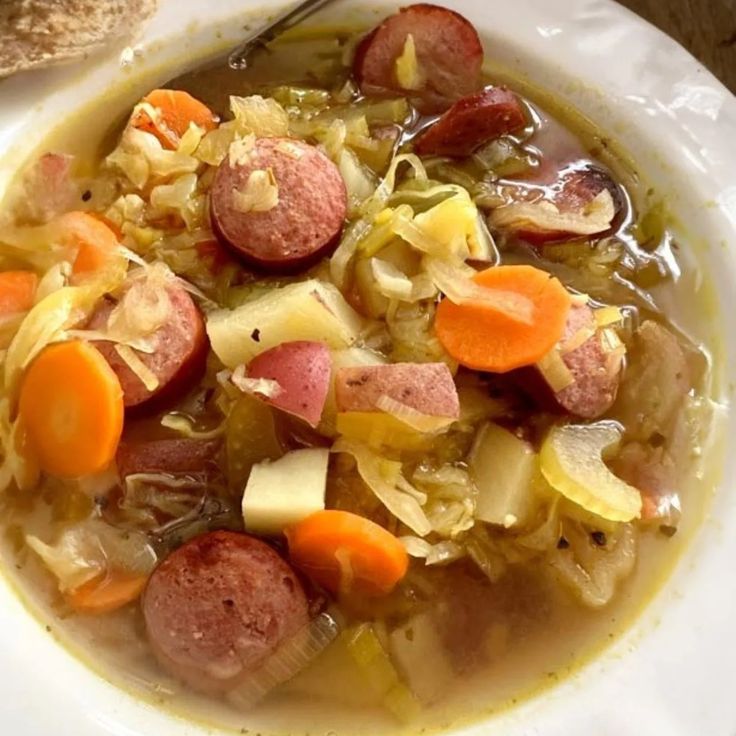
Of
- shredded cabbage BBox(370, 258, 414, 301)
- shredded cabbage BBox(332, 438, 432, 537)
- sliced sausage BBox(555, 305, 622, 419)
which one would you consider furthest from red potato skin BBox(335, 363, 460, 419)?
sliced sausage BBox(555, 305, 622, 419)

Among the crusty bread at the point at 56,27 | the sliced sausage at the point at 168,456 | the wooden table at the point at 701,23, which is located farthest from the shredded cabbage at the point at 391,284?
the wooden table at the point at 701,23

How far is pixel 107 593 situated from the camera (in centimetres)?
244

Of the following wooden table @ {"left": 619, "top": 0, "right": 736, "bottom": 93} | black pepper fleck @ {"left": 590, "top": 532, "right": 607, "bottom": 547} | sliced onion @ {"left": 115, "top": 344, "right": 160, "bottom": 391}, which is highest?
wooden table @ {"left": 619, "top": 0, "right": 736, "bottom": 93}

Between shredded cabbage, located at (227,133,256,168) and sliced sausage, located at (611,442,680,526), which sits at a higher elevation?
shredded cabbage, located at (227,133,256,168)

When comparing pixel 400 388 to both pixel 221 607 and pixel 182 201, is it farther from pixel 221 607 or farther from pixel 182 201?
pixel 182 201

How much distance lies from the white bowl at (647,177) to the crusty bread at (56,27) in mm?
114

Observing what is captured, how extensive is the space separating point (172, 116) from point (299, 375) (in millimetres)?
1066

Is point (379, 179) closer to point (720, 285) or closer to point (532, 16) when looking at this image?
point (532, 16)

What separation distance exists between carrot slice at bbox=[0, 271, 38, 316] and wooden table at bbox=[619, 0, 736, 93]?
6.59 ft

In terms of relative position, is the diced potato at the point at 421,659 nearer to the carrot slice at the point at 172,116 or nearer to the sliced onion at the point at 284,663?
the sliced onion at the point at 284,663

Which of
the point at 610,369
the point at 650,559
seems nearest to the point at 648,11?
the point at 610,369

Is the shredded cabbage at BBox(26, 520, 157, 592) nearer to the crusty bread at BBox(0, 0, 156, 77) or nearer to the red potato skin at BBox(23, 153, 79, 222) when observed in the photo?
the red potato skin at BBox(23, 153, 79, 222)

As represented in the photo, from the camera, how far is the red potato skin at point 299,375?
7.66 feet

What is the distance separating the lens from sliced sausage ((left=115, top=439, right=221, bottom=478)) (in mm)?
2520
